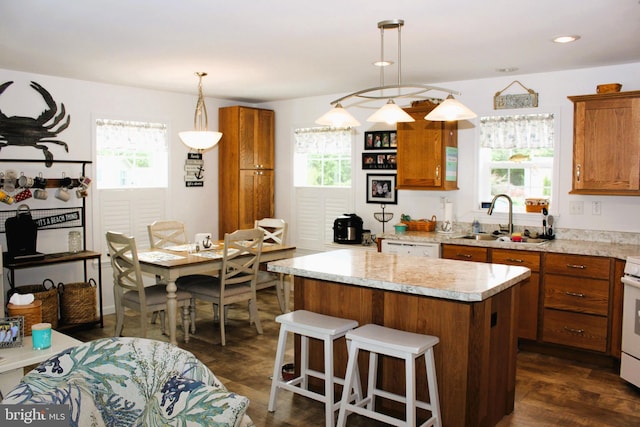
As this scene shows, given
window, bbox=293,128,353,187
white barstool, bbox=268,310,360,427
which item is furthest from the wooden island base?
window, bbox=293,128,353,187

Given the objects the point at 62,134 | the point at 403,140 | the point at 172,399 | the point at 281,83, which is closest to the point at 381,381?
the point at 172,399

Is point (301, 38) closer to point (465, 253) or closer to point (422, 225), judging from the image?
point (465, 253)

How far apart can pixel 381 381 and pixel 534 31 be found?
2.37 meters

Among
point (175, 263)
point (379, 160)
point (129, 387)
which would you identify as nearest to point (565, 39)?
point (379, 160)

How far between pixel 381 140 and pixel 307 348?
3017mm

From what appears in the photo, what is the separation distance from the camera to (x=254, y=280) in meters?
4.87

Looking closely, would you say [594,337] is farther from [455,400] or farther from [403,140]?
[403,140]

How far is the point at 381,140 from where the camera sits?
5898mm

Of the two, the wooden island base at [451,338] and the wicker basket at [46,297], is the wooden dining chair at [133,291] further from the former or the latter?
the wooden island base at [451,338]

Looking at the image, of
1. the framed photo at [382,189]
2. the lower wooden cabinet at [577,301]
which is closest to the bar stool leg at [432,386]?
the lower wooden cabinet at [577,301]

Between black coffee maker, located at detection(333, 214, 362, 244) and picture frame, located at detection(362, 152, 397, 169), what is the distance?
58 cm

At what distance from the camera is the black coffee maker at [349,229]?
5863mm

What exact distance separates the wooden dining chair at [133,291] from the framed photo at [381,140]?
2.53 meters

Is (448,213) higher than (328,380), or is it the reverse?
(448,213)
